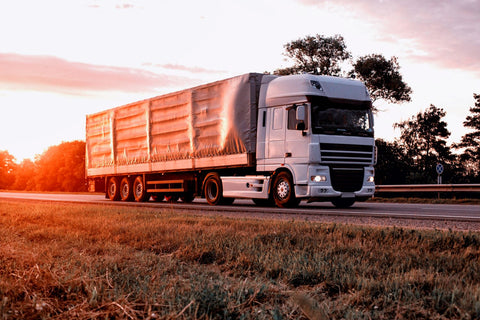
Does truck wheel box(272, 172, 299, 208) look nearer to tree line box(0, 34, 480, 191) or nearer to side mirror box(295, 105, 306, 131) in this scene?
side mirror box(295, 105, 306, 131)

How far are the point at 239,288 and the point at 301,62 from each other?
39275 mm

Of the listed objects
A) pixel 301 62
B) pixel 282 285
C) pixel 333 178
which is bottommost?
pixel 282 285

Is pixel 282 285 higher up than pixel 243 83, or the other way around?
pixel 243 83

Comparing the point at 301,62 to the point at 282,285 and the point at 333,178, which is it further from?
the point at 282,285

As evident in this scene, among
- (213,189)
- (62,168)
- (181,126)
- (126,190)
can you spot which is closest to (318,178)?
(213,189)

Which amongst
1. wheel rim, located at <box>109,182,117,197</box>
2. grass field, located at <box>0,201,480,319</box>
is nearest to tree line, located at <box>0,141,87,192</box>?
wheel rim, located at <box>109,182,117,197</box>

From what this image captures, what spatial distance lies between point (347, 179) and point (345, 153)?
760 millimetres

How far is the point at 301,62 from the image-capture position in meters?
42.2

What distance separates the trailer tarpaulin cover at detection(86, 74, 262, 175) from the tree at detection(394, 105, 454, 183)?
153ft

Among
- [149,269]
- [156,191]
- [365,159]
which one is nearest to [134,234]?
[149,269]

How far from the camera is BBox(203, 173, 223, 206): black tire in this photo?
18297mm

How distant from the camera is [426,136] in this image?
66375 mm

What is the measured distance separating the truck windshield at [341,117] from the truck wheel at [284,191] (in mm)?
1736

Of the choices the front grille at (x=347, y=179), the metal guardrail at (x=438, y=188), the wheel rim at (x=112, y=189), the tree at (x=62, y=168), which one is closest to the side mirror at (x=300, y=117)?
the front grille at (x=347, y=179)
